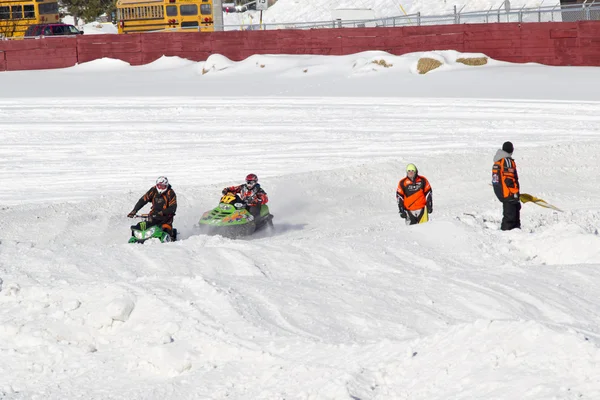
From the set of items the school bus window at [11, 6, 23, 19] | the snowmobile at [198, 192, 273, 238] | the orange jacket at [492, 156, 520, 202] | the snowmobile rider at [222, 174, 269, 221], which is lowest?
the snowmobile at [198, 192, 273, 238]

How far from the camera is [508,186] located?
13297 millimetres

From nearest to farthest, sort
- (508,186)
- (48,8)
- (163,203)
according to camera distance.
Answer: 1. (508,186)
2. (163,203)
3. (48,8)

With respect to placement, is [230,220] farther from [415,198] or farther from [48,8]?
[48,8]

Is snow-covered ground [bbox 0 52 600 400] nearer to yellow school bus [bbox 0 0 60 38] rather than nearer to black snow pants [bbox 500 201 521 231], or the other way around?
black snow pants [bbox 500 201 521 231]

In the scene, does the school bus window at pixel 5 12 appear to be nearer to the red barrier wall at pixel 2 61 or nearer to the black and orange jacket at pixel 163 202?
the red barrier wall at pixel 2 61

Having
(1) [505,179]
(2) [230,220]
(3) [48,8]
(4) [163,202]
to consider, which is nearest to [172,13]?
(3) [48,8]

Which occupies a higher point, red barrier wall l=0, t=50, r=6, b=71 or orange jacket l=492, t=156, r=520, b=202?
red barrier wall l=0, t=50, r=6, b=71

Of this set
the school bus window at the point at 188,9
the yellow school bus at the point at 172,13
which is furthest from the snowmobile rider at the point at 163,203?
the school bus window at the point at 188,9

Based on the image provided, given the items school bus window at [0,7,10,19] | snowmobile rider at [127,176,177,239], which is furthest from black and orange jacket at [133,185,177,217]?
school bus window at [0,7,10,19]

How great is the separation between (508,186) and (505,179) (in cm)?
12

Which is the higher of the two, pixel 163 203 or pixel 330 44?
pixel 330 44

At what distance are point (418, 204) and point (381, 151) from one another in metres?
7.89

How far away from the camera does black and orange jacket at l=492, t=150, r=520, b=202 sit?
522 inches

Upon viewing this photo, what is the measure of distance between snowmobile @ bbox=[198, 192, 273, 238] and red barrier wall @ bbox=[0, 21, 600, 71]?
1430 cm
